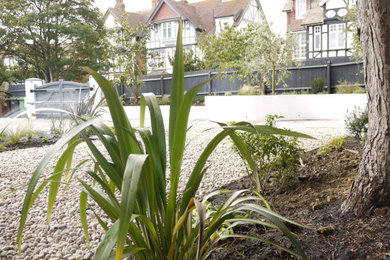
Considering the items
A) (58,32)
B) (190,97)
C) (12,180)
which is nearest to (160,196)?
(190,97)

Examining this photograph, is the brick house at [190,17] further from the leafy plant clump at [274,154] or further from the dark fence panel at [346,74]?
→ the leafy plant clump at [274,154]

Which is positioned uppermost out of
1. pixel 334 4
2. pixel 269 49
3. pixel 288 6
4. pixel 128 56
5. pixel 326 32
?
pixel 288 6

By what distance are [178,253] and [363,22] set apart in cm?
161

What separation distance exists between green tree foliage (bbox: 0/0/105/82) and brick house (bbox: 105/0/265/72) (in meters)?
3.60

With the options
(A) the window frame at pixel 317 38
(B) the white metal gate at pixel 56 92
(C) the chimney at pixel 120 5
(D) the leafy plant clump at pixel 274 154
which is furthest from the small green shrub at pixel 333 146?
(C) the chimney at pixel 120 5

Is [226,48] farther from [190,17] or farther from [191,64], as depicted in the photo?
[190,17]

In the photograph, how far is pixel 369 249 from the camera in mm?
1701

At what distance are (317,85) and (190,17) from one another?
16587 millimetres

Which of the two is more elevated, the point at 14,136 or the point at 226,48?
the point at 226,48

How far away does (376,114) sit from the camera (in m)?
1.96

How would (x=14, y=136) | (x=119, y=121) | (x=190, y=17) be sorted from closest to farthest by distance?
(x=119, y=121) → (x=14, y=136) → (x=190, y=17)

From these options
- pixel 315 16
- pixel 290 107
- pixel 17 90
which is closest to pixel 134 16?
pixel 17 90

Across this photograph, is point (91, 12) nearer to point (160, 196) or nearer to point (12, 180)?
point (12, 180)

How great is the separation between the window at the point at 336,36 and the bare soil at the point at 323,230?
2025 cm
